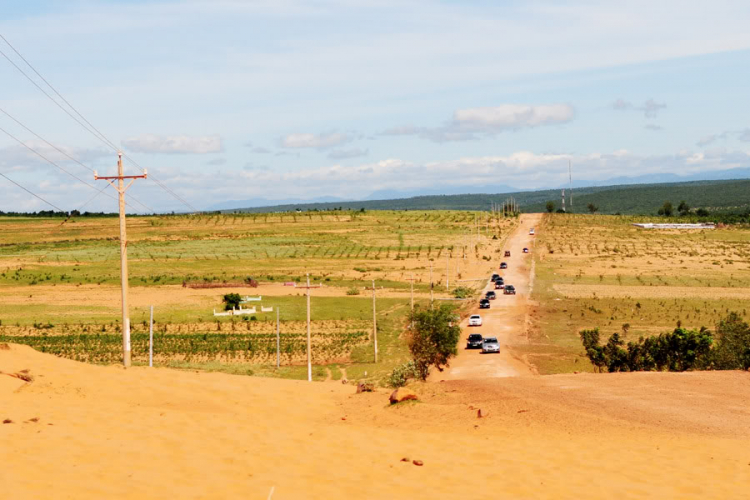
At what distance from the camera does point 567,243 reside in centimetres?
16550

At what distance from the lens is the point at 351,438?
1833 centimetres

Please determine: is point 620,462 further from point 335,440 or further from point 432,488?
point 335,440

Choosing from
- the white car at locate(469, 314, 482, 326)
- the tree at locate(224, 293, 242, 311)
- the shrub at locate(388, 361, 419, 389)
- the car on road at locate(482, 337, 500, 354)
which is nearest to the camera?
the shrub at locate(388, 361, 419, 389)

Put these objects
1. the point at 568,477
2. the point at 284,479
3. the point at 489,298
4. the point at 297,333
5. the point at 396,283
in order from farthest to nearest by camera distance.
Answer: the point at 396,283 < the point at 489,298 < the point at 297,333 < the point at 568,477 < the point at 284,479

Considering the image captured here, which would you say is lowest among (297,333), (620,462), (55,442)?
(297,333)

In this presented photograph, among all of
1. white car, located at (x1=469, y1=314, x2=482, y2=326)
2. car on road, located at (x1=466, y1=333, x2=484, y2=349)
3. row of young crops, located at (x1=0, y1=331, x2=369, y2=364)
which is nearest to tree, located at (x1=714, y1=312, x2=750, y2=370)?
car on road, located at (x1=466, y1=333, x2=484, y2=349)

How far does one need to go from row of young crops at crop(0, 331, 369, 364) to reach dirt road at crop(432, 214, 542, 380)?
9.90m

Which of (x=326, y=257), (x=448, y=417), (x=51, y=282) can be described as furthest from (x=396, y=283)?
(x=448, y=417)

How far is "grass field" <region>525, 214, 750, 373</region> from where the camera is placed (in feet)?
224

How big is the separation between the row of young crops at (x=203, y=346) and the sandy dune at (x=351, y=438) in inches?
1329

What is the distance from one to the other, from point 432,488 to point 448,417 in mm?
5997

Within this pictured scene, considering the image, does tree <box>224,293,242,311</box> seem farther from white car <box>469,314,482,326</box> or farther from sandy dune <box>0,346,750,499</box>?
sandy dune <box>0,346,750,499</box>

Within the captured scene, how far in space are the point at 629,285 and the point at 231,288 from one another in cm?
5115

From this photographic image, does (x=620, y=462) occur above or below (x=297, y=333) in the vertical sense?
above
